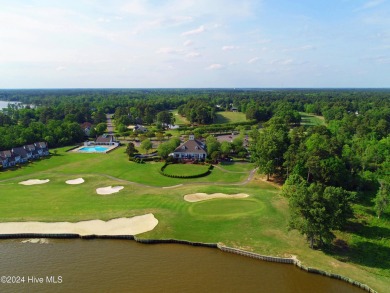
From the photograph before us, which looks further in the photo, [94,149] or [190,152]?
[94,149]

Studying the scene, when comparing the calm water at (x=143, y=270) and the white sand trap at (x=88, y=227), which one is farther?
Answer: the white sand trap at (x=88, y=227)

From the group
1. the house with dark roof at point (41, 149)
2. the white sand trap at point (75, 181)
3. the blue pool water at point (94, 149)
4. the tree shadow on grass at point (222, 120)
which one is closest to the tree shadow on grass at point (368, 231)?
the white sand trap at point (75, 181)

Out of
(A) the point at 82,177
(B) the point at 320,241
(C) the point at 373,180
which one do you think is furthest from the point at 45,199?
(C) the point at 373,180

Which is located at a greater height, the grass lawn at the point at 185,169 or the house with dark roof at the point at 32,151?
the house with dark roof at the point at 32,151

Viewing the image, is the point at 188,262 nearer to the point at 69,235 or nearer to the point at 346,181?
the point at 69,235

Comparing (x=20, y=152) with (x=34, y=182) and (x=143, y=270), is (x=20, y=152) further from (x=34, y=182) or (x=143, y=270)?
(x=143, y=270)

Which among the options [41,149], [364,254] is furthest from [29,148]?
[364,254]

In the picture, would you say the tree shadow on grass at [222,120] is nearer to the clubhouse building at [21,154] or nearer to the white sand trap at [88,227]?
the clubhouse building at [21,154]
